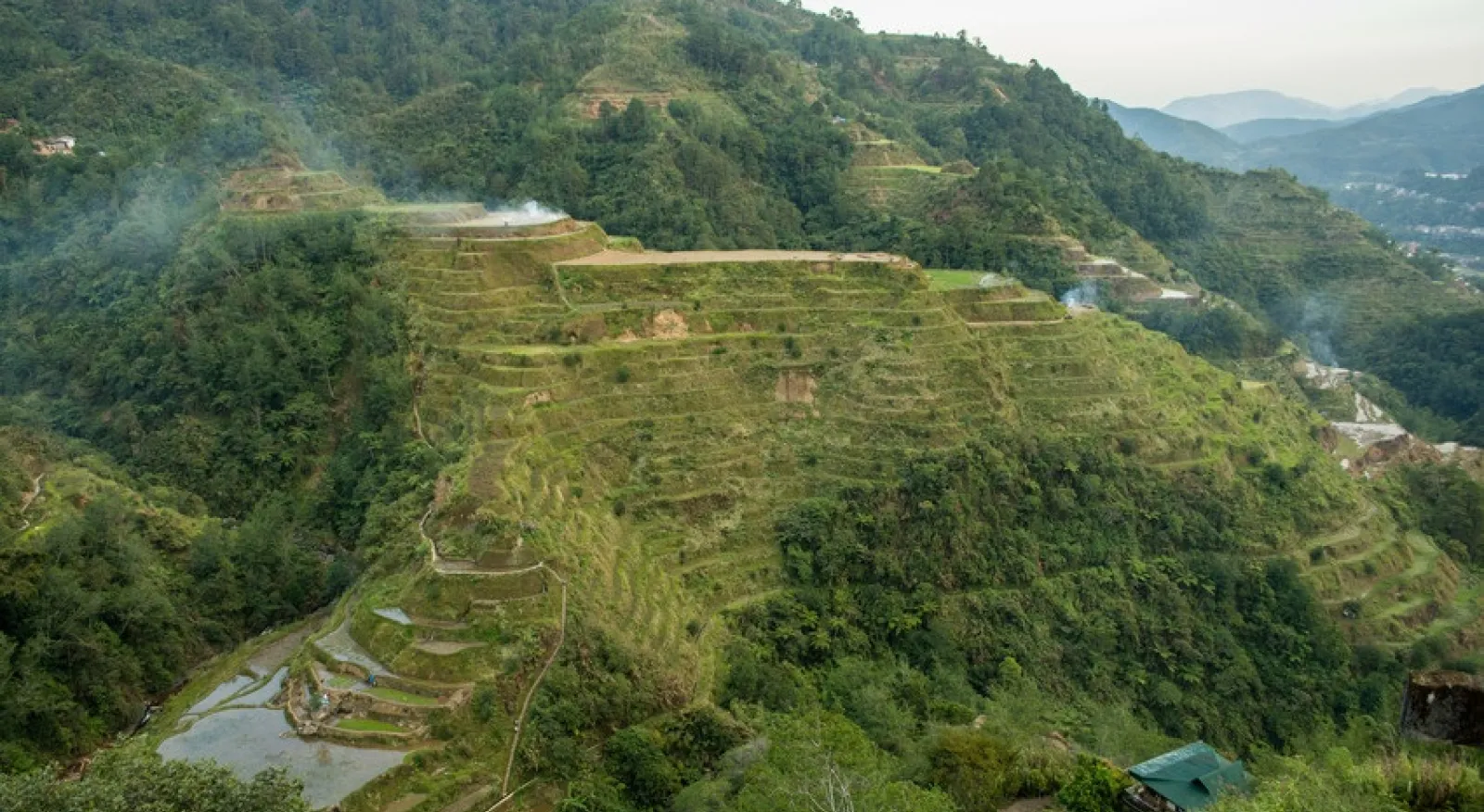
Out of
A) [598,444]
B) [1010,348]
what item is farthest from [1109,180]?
[598,444]

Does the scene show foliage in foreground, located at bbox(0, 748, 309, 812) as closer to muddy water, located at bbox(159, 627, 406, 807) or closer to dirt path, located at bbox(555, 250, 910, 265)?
muddy water, located at bbox(159, 627, 406, 807)

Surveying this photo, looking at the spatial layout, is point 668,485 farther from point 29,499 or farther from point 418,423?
point 29,499

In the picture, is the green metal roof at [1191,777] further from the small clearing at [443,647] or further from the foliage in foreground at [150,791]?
the foliage in foreground at [150,791]

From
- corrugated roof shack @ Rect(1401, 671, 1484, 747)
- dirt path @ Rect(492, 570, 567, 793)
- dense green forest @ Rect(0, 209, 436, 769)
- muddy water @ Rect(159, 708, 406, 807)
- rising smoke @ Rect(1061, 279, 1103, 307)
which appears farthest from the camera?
rising smoke @ Rect(1061, 279, 1103, 307)

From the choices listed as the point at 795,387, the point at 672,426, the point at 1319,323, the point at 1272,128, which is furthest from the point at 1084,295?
the point at 1272,128

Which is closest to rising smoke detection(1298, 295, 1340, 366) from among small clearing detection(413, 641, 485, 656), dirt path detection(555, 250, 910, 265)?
dirt path detection(555, 250, 910, 265)

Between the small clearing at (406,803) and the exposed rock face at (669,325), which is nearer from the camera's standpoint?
the small clearing at (406,803)

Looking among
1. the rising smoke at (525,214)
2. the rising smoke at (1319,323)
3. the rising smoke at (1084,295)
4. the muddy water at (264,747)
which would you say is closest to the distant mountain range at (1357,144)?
the rising smoke at (1319,323)
